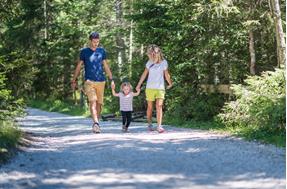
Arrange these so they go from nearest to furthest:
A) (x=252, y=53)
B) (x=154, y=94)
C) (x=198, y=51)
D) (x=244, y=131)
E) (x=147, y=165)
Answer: (x=147, y=165) → (x=244, y=131) → (x=154, y=94) → (x=252, y=53) → (x=198, y=51)

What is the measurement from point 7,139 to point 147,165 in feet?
9.53

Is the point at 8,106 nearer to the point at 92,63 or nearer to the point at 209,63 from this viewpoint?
the point at 92,63

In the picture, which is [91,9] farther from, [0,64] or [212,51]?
[0,64]

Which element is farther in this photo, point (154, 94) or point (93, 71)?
point (154, 94)

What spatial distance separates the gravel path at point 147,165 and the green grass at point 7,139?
0.18 m

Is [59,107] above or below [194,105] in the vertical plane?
below

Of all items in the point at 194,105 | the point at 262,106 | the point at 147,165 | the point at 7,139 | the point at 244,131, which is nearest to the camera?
the point at 147,165

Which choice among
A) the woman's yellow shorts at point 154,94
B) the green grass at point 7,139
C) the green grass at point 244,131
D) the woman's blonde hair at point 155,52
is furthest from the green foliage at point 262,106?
the green grass at point 7,139

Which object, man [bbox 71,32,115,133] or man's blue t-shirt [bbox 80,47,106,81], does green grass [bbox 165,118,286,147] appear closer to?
man [bbox 71,32,115,133]

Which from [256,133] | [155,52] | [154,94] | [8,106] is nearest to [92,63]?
[155,52]

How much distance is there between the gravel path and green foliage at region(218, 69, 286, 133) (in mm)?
770

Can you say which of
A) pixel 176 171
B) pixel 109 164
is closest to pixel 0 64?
pixel 109 164

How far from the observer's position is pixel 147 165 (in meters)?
7.38

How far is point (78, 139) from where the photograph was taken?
10.8 metres
